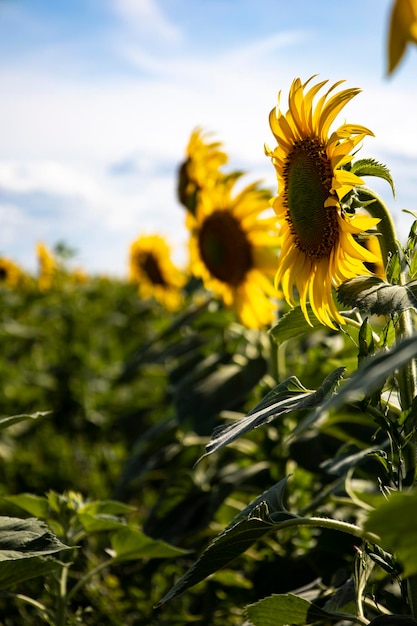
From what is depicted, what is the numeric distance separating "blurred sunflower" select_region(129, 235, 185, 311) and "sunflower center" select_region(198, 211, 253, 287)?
1322mm

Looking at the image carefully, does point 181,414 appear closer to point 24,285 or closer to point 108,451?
point 108,451

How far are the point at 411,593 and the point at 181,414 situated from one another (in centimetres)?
97

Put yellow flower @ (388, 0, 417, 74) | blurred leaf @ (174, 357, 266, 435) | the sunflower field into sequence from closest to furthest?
yellow flower @ (388, 0, 417, 74) → the sunflower field → blurred leaf @ (174, 357, 266, 435)

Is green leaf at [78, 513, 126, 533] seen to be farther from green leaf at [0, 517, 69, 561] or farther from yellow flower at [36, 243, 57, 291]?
yellow flower at [36, 243, 57, 291]

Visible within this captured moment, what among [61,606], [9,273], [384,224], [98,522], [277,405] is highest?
[9,273]

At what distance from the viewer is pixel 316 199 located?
1.14 metres

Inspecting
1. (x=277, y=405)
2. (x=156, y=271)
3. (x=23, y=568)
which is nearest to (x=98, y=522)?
(x=23, y=568)

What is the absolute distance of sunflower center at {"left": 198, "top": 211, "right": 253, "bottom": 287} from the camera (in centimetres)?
227

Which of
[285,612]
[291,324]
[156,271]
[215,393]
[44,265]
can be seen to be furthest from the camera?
[44,265]

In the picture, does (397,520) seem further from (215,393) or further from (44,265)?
(44,265)

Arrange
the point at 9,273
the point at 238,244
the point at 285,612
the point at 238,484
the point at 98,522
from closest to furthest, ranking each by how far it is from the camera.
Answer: the point at 285,612 < the point at 98,522 < the point at 238,484 < the point at 238,244 < the point at 9,273

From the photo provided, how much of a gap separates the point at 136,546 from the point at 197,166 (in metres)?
1.44

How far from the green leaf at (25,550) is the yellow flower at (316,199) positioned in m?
0.42

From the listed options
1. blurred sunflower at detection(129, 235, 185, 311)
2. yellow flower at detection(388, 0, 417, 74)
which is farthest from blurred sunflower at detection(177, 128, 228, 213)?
yellow flower at detection(388, 0, 417, 74)
